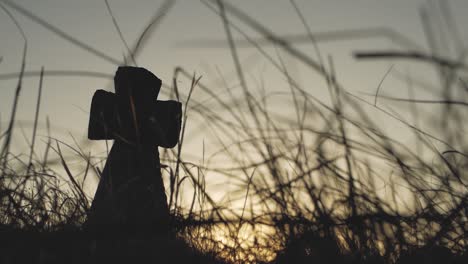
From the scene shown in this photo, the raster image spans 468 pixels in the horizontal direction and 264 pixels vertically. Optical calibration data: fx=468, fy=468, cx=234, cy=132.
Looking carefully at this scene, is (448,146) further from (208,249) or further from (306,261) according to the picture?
(208,249)

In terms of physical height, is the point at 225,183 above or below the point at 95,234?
above

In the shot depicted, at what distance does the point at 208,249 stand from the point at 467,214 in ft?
2.62

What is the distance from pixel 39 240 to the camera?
1263 millimetres

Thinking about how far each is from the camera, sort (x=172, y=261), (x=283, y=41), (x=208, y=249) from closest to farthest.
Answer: (x=283, y=41) → (x=172, y=261) → (x=208, y=249)

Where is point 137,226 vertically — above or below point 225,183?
below

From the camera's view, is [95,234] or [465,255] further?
[95,234]

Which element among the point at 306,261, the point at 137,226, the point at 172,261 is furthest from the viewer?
the point at 172,261

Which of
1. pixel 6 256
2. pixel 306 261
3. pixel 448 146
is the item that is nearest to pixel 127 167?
pixel 6 256

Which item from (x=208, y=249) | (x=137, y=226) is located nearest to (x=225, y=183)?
(x=208, y=249)

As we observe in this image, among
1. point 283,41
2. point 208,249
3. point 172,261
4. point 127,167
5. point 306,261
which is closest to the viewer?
point 283,41

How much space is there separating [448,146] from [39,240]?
3.63 feet

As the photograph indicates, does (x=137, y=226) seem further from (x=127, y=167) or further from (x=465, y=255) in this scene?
(x=127, y=167)

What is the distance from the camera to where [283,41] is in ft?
3.31

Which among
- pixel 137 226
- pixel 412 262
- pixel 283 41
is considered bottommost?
pixel 412 262
